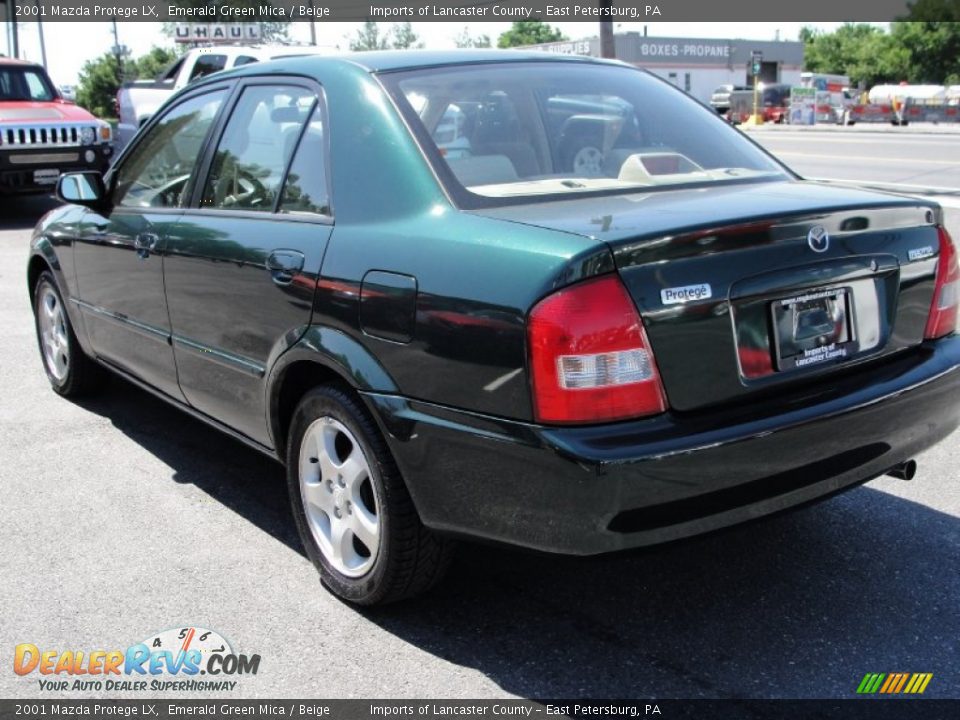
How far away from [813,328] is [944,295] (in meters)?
0.74

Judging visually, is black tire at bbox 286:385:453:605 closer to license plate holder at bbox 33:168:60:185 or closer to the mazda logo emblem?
the mazda logo emblem

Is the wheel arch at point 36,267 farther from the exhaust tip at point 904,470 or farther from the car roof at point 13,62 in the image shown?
the car roof at point 13,62

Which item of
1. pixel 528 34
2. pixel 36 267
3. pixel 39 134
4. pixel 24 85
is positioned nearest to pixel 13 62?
pixel 24 85

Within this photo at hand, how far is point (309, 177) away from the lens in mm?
3387

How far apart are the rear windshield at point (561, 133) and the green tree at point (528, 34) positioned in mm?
109594

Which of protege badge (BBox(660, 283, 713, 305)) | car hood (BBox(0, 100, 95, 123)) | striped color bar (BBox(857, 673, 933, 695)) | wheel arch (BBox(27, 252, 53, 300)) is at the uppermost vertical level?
car hood (BBox(0, 100, 95, 123))

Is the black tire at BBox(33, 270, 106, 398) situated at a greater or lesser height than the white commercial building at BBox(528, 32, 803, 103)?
lesser

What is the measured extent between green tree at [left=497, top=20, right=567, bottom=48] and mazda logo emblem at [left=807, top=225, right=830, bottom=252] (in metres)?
111

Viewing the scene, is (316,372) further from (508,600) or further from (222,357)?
(508,600)

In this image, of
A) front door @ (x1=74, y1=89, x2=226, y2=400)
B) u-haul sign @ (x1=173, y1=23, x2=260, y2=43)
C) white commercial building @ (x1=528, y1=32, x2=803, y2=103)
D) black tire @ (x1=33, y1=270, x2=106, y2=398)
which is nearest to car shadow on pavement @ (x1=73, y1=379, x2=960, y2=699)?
front door @ (x1=74, y1=89, x2=226, y2=400)

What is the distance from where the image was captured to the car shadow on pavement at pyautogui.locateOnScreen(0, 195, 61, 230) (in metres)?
14.2

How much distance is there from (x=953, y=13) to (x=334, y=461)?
88.5 meters

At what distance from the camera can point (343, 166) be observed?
3.21 meters

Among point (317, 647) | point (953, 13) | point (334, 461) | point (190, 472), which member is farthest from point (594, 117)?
point (953, 13)
